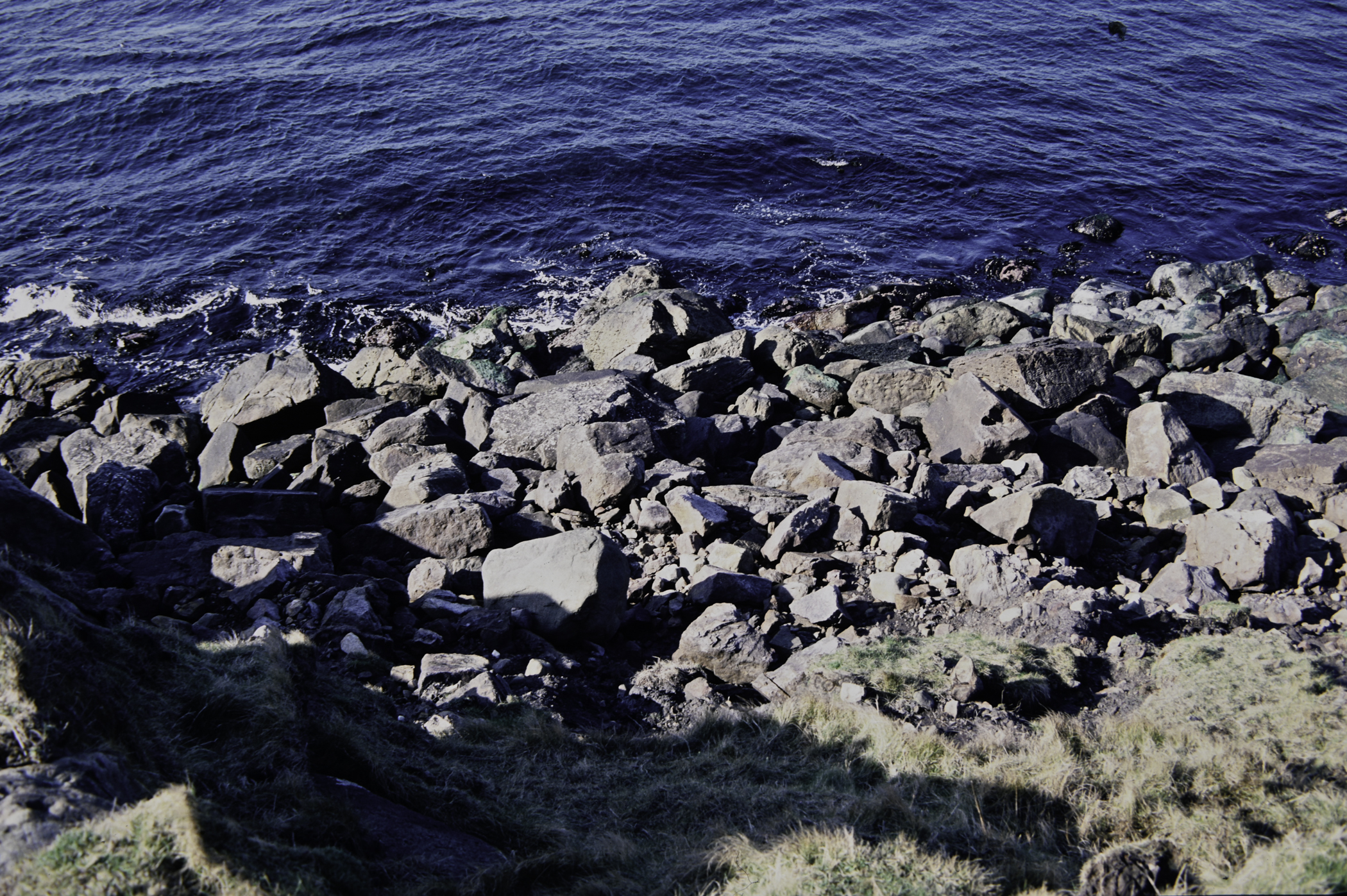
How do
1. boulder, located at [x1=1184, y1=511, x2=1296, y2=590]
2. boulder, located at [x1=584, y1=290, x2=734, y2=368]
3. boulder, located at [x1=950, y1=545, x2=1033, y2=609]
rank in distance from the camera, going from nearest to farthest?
boulder, located at [x1=950, y1=545, x2=1033, y2=609], boulder, located at [x1=1184, y1=511, x2=1296, y2=590], boulder, located at [x1=584, y1=290, x2=734, y2=368]

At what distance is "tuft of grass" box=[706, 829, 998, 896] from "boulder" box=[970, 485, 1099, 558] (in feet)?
17.9

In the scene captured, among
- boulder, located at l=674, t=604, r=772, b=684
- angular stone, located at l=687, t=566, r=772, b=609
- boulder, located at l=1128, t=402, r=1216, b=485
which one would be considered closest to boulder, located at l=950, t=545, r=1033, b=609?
angular stone, located at l=687, t=566, r=772, b=609

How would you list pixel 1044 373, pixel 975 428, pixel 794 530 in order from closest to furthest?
pixel 794 530 → pixel 975 428 → pixel 1044 373

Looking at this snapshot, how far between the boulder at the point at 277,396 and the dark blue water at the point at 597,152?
3.23 meters

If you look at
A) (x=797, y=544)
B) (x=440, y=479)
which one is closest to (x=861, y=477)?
(x=797, y=544)

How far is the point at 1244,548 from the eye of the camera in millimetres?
10133

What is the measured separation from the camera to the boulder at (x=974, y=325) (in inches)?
716

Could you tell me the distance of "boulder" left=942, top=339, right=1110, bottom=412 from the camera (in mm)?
14047

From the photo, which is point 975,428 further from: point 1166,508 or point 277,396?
point 277,396

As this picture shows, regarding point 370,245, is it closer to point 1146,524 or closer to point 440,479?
point 440,479

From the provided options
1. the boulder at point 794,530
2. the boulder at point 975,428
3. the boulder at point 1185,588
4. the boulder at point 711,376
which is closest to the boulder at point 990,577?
the boulder at point 1185,588

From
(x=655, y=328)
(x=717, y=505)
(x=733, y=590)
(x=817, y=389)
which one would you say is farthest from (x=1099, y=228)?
(x=733, y=590)

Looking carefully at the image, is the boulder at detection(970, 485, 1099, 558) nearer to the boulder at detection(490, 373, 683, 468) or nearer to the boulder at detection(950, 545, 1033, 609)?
the boulder at detection(950, 545, 1033, 609)

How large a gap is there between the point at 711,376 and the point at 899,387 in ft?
10.8
